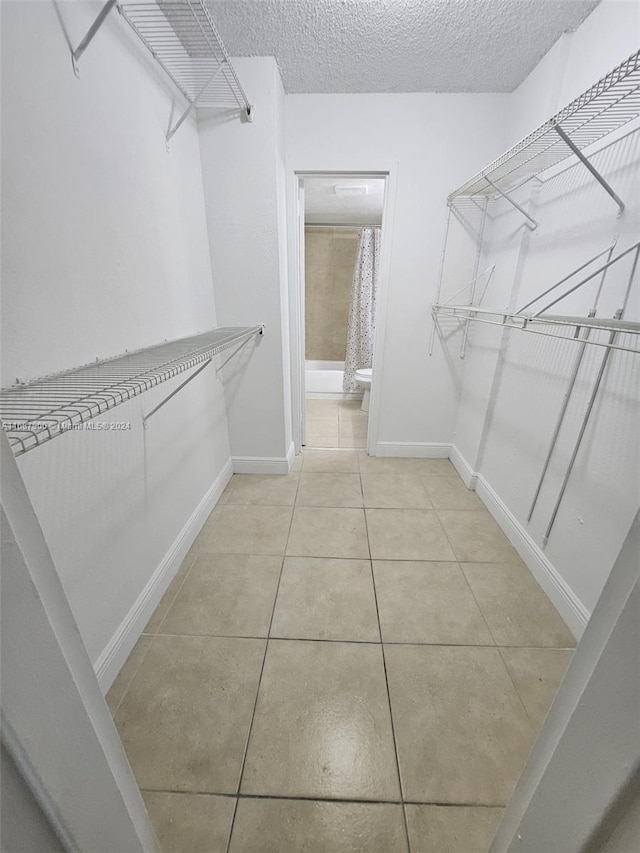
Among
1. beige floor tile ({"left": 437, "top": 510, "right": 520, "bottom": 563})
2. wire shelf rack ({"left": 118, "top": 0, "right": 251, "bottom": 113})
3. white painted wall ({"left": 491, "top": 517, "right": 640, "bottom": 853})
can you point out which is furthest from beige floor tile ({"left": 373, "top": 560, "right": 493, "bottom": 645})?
wire shelf rack ({"left": 118, "top": 0, "right": 251, "bottom": 113})

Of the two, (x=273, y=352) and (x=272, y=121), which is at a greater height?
(x=272, y=121)

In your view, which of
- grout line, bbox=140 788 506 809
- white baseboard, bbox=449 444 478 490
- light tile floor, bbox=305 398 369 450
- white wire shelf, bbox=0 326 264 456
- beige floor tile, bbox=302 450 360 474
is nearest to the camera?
white wire shelf, bbox=0 326 264 456

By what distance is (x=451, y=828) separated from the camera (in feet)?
2.71

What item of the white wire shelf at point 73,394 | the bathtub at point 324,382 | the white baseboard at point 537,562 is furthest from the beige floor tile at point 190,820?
the bathtub at point 324,382

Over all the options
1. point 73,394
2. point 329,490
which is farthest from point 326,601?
point 73,394

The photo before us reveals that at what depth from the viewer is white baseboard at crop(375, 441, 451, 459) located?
2.60 m

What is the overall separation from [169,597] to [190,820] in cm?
72

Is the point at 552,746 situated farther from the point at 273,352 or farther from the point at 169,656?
the point at 273,352

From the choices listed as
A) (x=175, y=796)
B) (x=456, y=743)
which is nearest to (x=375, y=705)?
(x=456, y=743)

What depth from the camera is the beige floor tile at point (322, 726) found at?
2.93 feet

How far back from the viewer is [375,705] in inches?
41.6

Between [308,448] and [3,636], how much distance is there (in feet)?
8.30

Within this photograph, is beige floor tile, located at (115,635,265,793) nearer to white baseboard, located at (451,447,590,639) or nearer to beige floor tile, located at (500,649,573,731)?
beige floor tile, located at (500,649,573,731)

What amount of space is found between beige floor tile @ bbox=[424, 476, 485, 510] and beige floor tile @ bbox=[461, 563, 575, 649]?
1.61 feet
